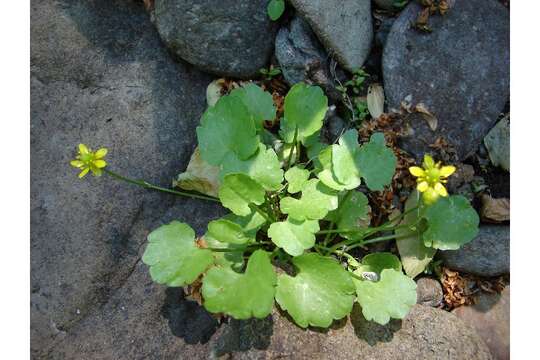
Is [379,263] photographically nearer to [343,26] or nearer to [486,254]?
[486,254]

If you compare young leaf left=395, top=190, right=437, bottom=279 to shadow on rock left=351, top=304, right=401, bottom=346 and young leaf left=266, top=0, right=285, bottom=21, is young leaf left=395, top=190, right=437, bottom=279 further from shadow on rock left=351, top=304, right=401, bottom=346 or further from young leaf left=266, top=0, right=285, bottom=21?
young leaf left=266, top=0, right=285, bottom=21

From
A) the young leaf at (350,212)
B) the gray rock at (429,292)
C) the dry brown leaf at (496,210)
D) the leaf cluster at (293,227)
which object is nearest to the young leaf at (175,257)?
the leaf cluster at (293,227)

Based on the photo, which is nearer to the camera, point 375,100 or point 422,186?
point 422,186

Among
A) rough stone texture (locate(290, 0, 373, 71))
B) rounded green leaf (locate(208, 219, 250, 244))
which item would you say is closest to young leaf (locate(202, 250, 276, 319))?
rounded green leaf (locate(208, 219, 250, 244))

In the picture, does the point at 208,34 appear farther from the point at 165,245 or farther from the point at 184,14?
the point at 165,245

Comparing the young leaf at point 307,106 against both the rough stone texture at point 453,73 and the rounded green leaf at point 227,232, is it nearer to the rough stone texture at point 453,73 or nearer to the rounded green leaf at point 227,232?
the rough stone texture at point 453,73

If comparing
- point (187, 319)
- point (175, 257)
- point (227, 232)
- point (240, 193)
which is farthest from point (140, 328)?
point (240, 193)

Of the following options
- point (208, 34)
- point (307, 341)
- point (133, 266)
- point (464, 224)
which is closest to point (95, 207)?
point (133, 266)
